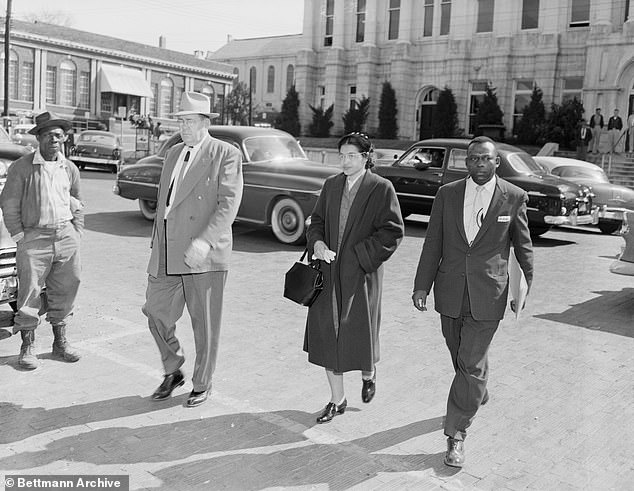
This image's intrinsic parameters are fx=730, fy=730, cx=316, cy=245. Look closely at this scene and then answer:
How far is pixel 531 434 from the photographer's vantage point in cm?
466

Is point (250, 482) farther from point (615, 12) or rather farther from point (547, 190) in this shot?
point (615, 12)

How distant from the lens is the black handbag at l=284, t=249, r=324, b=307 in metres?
4.65

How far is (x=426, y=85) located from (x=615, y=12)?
1042 centimetres

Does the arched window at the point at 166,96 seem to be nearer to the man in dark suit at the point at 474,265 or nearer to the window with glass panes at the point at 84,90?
the window with glass panes at the point at 84,90

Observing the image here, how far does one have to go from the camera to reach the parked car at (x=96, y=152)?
95.0 ft

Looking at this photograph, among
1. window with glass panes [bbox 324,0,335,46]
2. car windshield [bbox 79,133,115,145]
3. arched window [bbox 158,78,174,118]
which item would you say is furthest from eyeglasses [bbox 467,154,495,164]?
arched window [bbox 158,78,174,118]

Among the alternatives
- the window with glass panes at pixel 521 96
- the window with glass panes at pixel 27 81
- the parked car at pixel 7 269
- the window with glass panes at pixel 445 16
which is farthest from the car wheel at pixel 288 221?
the window with glass panes at pixel 27 81

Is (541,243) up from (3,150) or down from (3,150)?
down

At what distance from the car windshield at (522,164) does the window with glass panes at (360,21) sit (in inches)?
1147

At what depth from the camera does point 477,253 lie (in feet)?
14.0

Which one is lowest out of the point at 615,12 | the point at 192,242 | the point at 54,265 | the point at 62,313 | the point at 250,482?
the point at 250,482

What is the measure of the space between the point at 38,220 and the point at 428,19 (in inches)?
1445

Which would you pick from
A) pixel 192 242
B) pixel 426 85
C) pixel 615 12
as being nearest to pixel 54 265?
pixel 192 242

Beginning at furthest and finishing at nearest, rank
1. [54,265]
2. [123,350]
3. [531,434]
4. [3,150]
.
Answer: [3,150] → [123,350] → [54,265] → [531,434]
